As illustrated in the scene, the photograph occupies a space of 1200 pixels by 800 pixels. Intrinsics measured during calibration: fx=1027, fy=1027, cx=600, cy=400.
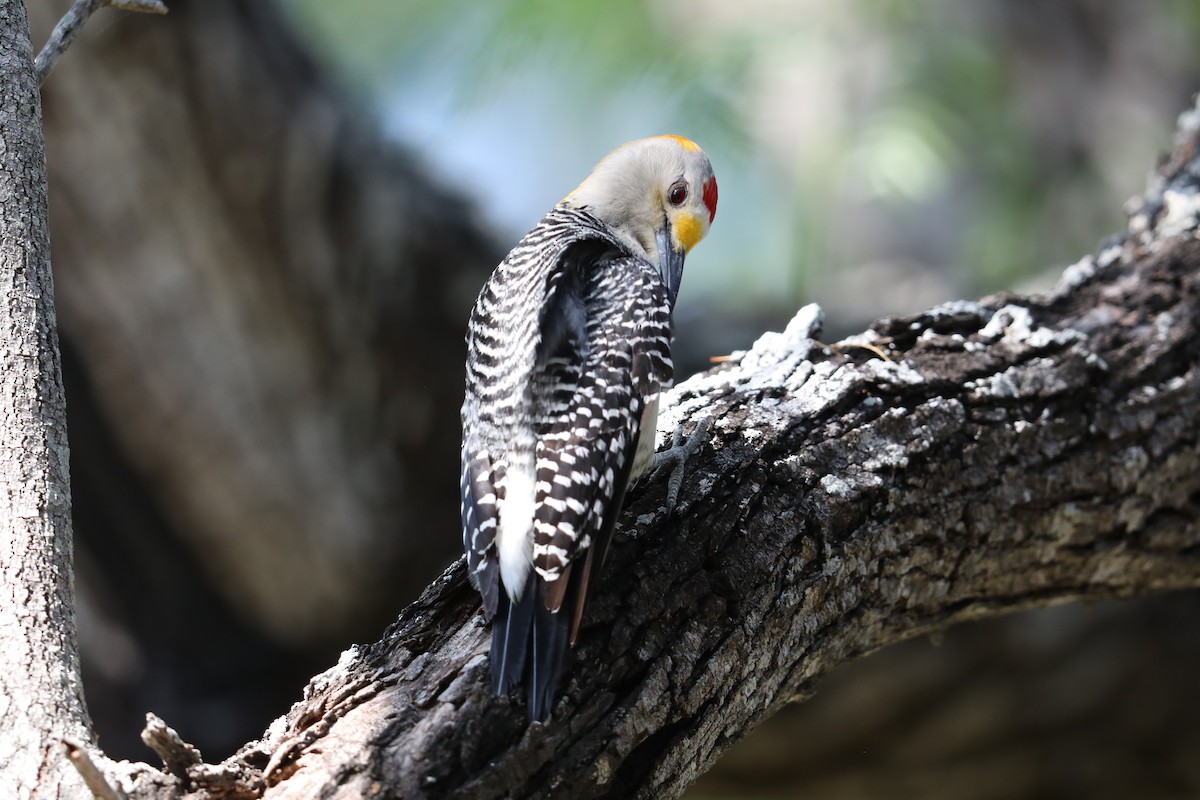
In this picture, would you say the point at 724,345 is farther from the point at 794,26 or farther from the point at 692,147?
the point at 794,26

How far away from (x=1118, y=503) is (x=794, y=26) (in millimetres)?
5772

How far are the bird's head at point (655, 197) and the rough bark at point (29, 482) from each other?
1608 mm

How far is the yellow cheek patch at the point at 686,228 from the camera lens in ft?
10.7

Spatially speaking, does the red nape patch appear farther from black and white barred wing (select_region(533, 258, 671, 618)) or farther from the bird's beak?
black and white barred wing (select_region(533, 258, 671, 618))

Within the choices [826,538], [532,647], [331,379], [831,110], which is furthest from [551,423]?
[831,110]

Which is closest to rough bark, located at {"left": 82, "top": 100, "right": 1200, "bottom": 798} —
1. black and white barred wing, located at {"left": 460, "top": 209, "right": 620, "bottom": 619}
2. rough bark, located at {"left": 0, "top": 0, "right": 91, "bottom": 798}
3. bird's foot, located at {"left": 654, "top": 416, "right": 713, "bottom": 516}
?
bird's foot, located at {"left": 654, "top": 416, "right": 713, "bottom": 516}

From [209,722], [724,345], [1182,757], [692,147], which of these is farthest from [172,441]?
[1182,757]

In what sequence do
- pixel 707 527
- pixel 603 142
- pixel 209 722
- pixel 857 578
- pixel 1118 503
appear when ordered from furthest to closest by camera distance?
pixel 603 142, pixel 209 722, pixel 1118 503, pixel 857 578, pixel 707 527

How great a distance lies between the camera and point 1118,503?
2918 mm

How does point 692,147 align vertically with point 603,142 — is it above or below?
below

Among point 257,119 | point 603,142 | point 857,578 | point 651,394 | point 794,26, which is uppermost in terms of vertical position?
point 603,142

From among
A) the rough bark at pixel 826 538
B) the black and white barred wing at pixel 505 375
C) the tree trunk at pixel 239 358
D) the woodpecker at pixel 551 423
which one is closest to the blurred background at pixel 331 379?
the tree trunk at pixel 239 358

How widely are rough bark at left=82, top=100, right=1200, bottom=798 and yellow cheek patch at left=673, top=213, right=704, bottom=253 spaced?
49 cm

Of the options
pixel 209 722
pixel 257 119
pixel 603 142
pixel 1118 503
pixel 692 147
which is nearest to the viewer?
pixel 1118 503
